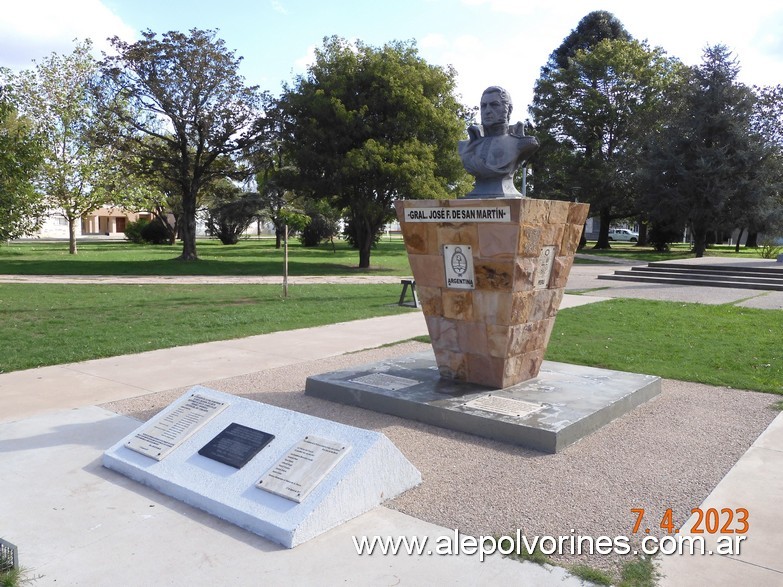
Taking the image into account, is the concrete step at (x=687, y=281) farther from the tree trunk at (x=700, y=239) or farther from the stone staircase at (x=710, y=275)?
the tree trunk at (x=700, y=239)

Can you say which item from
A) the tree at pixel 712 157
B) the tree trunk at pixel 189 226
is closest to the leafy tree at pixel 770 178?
the tree at pixel 712 157

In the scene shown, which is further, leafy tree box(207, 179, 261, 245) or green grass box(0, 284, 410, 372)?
leafy tree box(207, 179, 261, 245)

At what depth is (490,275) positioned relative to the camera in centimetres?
615

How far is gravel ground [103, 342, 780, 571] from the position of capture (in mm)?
4059

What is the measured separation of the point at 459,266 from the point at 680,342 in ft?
17.9

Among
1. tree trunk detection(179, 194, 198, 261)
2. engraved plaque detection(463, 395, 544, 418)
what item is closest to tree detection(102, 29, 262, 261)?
tree trunk detection(179, 194, 198, 261)

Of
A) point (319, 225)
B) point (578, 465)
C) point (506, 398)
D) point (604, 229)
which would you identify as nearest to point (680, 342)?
point (506, 398)

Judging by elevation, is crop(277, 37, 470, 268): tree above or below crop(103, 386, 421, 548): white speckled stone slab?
above

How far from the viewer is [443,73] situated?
80.8 ft

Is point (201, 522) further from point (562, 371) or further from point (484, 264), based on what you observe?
point (562, 371)

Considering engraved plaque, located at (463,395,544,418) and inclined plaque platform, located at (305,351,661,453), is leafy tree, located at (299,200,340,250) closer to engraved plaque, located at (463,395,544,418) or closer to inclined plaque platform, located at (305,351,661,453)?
inclined plaque platform, located at (305,351,661,453)

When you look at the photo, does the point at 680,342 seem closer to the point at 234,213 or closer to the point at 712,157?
the point at 712,157

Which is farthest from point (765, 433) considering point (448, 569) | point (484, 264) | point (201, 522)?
point (201, 522)

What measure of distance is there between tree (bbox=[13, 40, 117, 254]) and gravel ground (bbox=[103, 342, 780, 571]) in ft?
87.5
